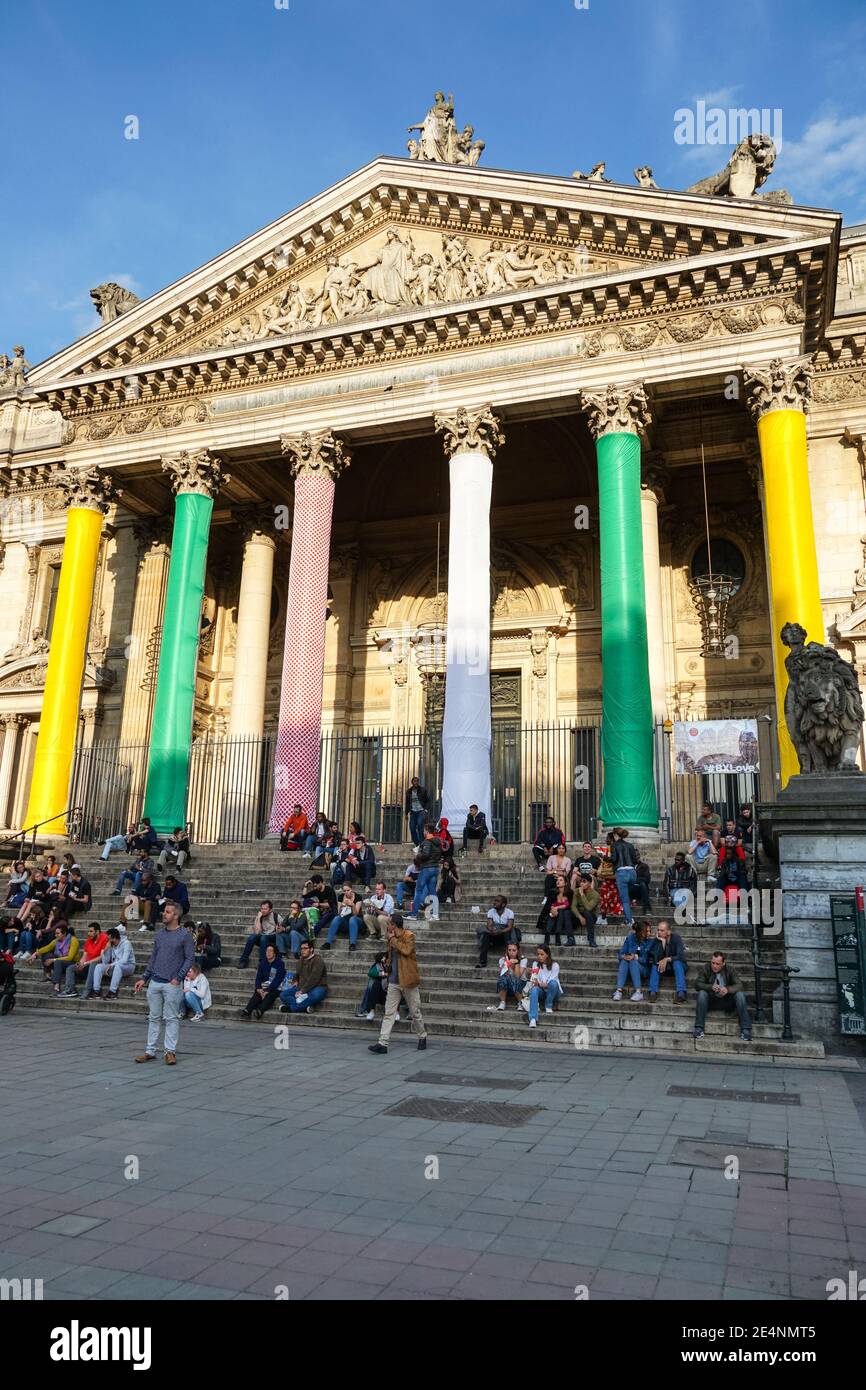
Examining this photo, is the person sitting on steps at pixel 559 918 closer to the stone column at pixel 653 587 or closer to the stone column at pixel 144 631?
the stone column at pixel 653 587

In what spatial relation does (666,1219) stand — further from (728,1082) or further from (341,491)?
(341,491)

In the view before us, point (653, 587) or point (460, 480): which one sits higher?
point (460, 480)

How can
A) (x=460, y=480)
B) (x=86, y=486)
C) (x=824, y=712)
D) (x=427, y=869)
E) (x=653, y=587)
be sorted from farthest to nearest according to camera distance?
(x=86, y=486) → (x=653, y=587) → (x=460, y=480) → (x=427, y=869) → (x=824, y=712)

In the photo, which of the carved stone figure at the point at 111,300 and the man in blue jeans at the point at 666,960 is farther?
the carved stone figure at the point at 111,300

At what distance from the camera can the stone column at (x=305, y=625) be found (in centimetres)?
2072

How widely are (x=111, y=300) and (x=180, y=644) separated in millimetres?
10253

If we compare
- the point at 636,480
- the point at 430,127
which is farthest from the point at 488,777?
the point at 430,127

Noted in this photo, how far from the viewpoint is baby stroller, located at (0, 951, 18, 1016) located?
13.0 meters

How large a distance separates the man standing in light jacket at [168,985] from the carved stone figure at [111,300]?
19749mm

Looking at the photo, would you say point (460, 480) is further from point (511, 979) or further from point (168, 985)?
point (168, 985)

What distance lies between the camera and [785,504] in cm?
1834

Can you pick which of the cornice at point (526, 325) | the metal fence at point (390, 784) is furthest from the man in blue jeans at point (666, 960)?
the cornice at point (526, 325)

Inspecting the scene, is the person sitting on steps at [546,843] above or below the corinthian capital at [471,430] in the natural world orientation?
below

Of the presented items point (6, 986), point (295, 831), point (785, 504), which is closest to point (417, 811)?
point (295, 831)
